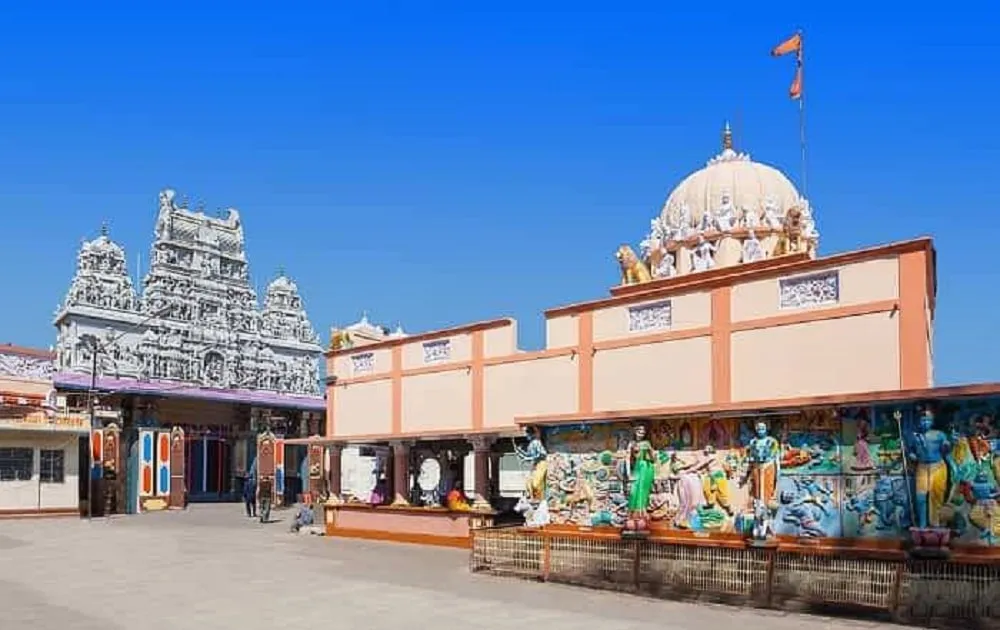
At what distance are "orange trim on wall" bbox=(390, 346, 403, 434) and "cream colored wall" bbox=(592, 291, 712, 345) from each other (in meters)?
7.03

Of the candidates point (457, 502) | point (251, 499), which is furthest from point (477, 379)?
point (251, 499)

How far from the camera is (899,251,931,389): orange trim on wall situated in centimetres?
1625

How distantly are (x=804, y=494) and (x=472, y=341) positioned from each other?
11.9 m

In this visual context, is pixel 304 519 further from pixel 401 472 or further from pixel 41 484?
pixel 41 484

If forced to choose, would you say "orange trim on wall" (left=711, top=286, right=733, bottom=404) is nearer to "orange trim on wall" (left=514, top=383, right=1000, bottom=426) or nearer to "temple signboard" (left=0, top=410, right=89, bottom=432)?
"orange trim on wall" (left=514, top=383, right=1000, bottom=426)

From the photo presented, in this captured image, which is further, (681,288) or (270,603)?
(681,288)

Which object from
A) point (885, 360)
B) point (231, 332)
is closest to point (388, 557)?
point (885, 360)

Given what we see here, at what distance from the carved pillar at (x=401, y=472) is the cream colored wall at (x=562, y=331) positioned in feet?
18.6

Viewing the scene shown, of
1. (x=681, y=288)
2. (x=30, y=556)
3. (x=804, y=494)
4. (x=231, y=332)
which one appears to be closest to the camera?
(x=804, y=494)

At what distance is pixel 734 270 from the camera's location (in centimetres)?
2292

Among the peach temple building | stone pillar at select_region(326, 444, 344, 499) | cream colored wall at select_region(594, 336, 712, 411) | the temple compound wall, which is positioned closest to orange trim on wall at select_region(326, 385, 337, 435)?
the peach temple building

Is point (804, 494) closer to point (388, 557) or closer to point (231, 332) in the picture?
point (388, 557)

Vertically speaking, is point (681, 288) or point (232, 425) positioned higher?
point (681, 288)

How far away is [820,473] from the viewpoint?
13.8m
